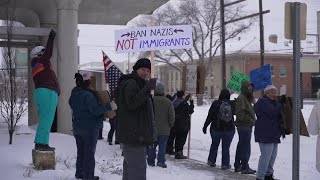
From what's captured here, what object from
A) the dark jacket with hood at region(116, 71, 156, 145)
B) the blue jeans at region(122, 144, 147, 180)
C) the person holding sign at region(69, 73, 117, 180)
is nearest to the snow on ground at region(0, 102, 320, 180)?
the person holding sign at region(69, 73, 117, 180)

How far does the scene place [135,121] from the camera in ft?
17.7

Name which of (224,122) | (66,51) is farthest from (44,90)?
(66,51)

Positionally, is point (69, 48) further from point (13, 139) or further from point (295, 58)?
point (295, 58)

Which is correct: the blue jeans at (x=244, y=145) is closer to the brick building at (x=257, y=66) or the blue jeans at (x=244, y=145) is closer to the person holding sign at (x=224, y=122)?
the person holding sign at (x=224, y=122)

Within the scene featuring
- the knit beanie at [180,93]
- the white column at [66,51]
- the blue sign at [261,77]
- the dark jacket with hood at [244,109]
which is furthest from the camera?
the white column at [66,51]

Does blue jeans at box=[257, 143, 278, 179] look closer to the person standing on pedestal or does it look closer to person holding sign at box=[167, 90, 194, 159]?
the person standing on pedestal

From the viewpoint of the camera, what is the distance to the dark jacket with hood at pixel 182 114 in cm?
1250

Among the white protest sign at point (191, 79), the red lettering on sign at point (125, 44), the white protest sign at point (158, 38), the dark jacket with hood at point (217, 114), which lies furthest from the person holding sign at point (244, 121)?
the red lettering on sign at point (125, 44)

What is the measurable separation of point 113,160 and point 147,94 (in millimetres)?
4797

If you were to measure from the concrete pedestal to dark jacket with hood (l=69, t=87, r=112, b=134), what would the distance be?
2.17 ft

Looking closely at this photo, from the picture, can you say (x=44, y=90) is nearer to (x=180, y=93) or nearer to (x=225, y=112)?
(x=225, y=112)

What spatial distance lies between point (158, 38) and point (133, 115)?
7.08 m

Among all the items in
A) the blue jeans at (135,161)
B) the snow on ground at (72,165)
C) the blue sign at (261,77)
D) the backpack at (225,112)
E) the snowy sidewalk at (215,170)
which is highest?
the blue sign at (261,77)

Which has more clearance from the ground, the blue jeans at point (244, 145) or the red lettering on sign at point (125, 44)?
the red lettering on sign at point (125, 44)
